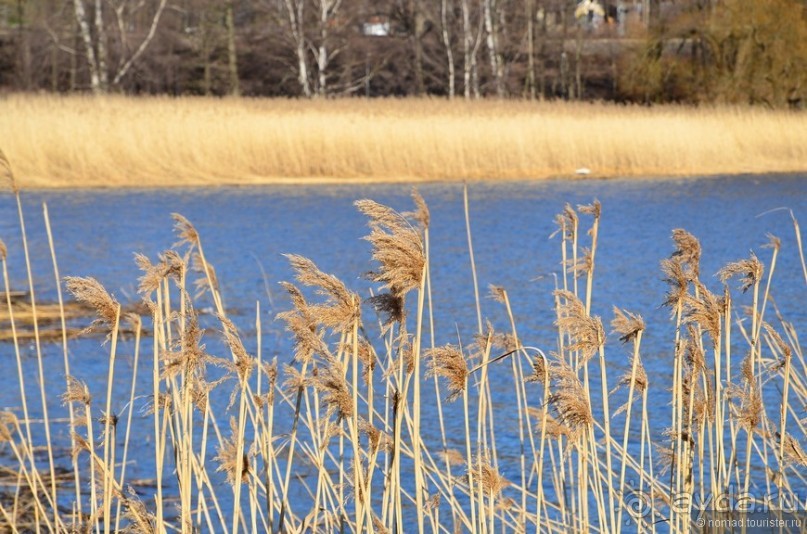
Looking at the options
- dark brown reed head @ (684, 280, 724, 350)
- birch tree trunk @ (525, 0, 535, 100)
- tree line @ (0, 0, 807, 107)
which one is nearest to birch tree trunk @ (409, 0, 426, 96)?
tree line @ (0, 0, 807, 107)

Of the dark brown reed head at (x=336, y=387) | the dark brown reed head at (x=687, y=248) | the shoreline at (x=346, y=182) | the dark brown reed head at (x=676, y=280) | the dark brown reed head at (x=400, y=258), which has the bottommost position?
the shoreline at (x=346, y=182)

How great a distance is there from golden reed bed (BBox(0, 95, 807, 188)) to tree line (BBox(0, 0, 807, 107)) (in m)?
7.54

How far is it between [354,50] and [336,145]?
44.8 feet

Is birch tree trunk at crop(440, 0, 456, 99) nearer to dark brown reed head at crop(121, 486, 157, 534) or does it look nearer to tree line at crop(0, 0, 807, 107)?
tree line at crop(0, 0, 807, 107)

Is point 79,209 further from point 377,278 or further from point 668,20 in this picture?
point 668,20

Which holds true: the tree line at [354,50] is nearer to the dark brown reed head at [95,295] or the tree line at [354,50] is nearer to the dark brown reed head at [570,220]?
the dark brown reed head at [570,220]

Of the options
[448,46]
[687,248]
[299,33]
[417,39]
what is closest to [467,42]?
[448,46]

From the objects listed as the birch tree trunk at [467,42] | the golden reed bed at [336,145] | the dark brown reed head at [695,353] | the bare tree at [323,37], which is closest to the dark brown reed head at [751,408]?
the dark brown reed head at [695,353]

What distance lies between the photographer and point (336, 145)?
59.8 feet

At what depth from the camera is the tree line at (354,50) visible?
27.3 m

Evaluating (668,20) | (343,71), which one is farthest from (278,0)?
(668,20)

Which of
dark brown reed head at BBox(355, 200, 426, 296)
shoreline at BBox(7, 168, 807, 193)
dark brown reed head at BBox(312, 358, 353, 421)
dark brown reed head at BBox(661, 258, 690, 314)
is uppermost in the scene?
dark brown reed head at BBox(355, 200, 426, 296)

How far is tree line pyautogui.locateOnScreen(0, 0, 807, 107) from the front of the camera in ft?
89.6

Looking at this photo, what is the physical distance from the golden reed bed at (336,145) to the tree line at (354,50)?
7.54 meters
